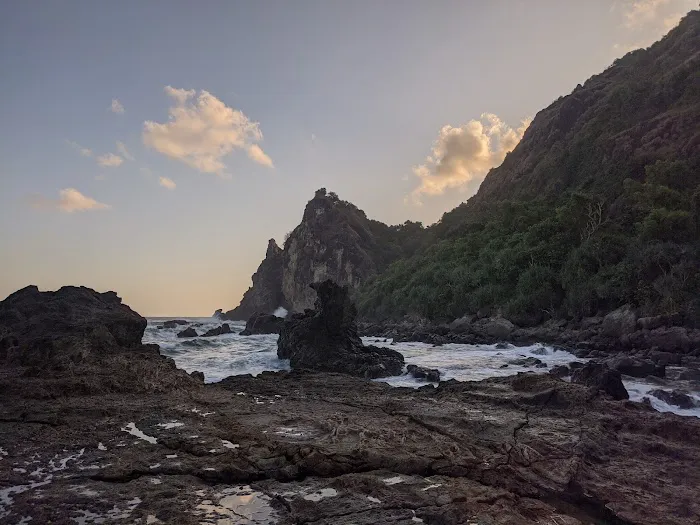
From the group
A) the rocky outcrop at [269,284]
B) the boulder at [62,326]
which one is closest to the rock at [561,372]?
the boulder at [62,326]

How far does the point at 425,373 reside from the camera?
15.5 m

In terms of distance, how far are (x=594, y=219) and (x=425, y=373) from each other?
2722 cm

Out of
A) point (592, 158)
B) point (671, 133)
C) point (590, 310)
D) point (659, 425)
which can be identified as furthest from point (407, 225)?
point (659, 425)

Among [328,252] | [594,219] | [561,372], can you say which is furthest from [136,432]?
[328,252]

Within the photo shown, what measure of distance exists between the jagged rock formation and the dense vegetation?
134ft

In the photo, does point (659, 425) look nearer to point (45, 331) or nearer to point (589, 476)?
point (589, 476)

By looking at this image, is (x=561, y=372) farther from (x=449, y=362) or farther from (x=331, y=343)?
(x=331, y=343)

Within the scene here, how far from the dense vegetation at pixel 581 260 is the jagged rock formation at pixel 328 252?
40.7m

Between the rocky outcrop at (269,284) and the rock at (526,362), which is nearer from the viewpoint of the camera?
the rock at (526,362)

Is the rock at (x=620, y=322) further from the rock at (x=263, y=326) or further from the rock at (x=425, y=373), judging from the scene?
the rock at (x=263, y=326)

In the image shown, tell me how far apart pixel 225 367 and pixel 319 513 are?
15495 mm

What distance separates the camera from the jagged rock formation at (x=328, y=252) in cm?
9800

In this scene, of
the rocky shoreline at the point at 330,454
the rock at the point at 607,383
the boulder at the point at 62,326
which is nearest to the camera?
the rocky shoreline at the point at 330,454

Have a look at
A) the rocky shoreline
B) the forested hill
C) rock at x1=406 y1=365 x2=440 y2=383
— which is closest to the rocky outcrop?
the forested hill
